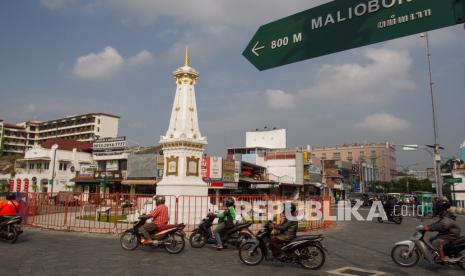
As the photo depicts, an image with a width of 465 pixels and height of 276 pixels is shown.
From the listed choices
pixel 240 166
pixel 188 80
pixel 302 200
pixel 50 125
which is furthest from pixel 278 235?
pixel 50 125

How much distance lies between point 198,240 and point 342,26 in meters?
8.72

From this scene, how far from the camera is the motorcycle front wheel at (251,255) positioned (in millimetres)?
8382

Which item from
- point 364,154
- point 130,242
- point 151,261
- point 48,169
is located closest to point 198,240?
point 130,242

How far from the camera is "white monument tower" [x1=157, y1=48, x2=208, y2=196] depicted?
54.7 ft

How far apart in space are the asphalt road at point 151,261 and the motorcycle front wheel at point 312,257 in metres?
0.16

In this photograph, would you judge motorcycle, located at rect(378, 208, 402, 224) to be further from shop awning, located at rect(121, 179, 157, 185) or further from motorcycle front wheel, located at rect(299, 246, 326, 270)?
shop awning, located at rect(121, 179, 157, 185)

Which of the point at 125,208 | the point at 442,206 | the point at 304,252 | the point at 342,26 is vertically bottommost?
the point at 304,252

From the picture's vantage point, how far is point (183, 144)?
16.9 m

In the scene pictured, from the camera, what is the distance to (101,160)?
4447cm

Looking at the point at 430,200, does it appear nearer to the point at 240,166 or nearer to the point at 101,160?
the point at 240,166

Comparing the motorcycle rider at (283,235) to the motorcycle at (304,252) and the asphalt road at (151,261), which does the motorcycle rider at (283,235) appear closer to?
the motorcycle at (304,252)

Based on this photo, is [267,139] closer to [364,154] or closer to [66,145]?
[66,145]

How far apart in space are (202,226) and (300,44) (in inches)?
321

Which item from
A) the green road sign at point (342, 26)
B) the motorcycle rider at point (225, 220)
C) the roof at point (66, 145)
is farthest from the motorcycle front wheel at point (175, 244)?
the roof at point (66, 145)
